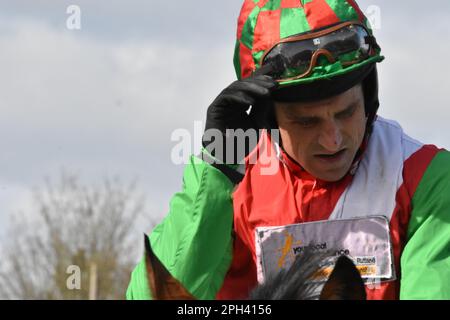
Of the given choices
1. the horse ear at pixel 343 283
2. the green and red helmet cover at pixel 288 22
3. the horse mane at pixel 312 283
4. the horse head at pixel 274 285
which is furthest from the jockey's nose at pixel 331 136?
the horse ear at pixel 343 283

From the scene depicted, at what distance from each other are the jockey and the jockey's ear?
2.01 feet

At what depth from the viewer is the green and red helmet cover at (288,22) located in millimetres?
3556

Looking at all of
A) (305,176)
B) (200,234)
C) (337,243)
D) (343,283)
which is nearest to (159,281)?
(343,283)

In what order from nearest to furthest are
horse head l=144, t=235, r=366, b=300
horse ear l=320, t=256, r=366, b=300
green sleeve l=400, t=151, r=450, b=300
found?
horse ear l=320, t=256, r=366, b=300 → horse head l=144, t=235, r=366, b=300 → green sleeve l=400, t=151, r=450, b=300

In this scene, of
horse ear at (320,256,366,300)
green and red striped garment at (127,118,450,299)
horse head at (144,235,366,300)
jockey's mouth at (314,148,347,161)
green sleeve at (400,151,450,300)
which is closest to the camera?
horse ear at (320,256,366,300)

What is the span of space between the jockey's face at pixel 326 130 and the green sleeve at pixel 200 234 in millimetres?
326

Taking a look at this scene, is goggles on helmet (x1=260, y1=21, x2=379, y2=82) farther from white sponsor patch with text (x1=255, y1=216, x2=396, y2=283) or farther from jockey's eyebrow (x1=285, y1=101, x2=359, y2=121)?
white sponsor patch with text (x1=255, y1=216, x2=396, y2=283)

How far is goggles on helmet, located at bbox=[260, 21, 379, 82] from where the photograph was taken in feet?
11.5

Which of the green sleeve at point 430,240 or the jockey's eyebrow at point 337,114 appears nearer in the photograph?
the green sleeve at point 430,240

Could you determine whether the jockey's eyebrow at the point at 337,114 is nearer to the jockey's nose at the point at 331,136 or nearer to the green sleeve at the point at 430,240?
the jockey's nose at the point at 331,136

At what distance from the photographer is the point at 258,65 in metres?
3.68

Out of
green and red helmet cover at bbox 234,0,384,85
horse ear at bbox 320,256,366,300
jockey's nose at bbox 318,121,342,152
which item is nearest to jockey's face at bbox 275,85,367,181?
jockey's nose at bbox 318,121,342,152

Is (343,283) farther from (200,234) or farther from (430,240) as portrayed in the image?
(200,234)

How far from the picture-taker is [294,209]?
3.71 meters
